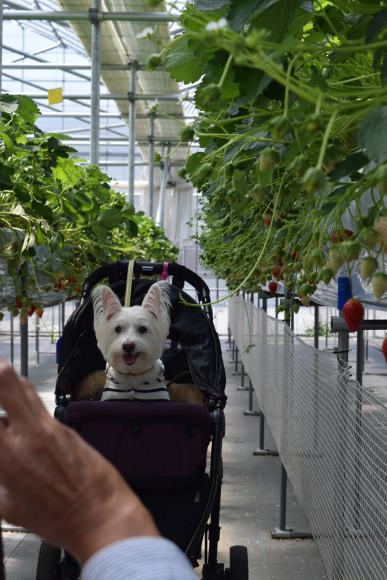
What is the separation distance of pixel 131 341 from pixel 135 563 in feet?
8.26

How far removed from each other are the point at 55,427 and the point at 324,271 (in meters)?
0.46

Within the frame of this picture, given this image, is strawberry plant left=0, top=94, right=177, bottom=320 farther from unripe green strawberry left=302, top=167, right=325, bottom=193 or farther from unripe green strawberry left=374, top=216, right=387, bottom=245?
unripe green strawberry left=302, top=167, right=325, bottom=193

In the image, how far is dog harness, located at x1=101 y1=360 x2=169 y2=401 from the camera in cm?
310

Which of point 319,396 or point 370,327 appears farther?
point 319,396

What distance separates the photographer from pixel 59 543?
50cm

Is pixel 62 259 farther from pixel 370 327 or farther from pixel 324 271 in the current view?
pixel 324 271

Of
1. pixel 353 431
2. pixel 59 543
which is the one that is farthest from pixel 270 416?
pixel 59 543

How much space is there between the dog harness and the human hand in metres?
2.61

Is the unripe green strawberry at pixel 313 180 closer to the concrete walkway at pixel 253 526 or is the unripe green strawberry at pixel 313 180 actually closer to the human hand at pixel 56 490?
the human hand at pixel 56 490

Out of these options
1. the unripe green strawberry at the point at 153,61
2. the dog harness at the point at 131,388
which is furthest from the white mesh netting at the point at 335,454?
the unripe green strawberry at the point at 153,61

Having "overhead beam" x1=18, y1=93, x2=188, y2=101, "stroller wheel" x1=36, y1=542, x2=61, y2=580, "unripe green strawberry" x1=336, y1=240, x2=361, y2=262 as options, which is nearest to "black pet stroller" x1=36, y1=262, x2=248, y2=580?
"stroller wheel" x1=36, y1=542, x2=61, y2=580

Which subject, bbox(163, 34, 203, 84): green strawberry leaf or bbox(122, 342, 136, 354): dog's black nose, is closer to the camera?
bbox(163, 34, 203, 84): green strawberry leaf

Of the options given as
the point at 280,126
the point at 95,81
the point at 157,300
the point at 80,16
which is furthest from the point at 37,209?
the point at 80,16

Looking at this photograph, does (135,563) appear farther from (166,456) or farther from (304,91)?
(166,456)
